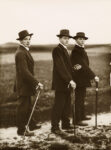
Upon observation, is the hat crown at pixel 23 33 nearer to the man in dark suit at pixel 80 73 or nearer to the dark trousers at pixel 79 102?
the man in dark suit at pixel 80 73

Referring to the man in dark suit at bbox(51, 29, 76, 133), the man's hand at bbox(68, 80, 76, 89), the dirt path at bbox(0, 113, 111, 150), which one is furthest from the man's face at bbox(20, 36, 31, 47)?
the dirt path at bbox(0, 113, 111, 150)

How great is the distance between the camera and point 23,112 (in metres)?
3.25

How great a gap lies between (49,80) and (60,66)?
0.54ft

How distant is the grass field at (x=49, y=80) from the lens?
329cm

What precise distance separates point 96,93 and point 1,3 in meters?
1.23

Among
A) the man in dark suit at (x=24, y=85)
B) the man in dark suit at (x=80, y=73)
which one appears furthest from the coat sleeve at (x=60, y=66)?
the man in dark suit at (x=24, y=85)

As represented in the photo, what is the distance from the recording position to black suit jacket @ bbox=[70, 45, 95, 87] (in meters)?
3.33

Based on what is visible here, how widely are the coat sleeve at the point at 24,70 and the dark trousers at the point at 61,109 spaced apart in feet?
0.82

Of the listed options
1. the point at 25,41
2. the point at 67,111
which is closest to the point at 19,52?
the point at 25,41

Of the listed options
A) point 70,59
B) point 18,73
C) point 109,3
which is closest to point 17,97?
point 18,73

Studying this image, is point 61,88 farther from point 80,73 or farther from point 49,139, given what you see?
point 49,139

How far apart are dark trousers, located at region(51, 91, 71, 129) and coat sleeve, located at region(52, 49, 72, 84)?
0.14 m

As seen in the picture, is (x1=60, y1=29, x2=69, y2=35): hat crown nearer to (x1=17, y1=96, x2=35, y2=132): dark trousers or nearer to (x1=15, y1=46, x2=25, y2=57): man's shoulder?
(x1=15, y1=46, x2=25, y2=57): man's shoulder

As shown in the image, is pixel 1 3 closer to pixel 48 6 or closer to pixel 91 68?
pixel 48 6
